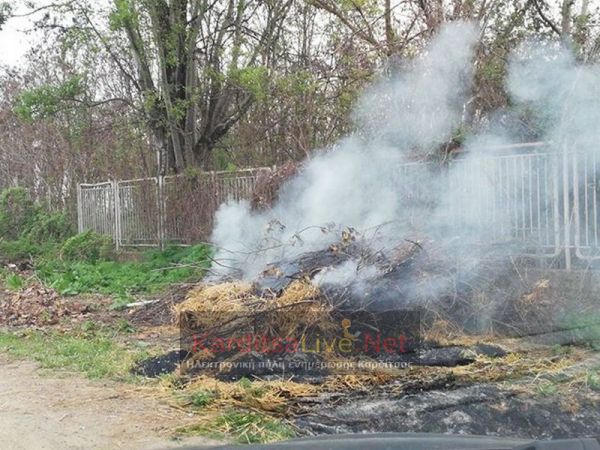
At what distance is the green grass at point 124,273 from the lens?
972 cm

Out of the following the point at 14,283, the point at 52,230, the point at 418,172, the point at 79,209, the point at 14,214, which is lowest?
the point at 14,283

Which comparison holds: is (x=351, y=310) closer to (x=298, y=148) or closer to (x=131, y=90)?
(x=298, y=148)

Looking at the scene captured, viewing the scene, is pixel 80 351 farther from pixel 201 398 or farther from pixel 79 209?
pixel 79 209

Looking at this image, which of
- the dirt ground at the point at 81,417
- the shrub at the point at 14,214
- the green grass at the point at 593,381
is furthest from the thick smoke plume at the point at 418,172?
the shrub at the point at 14,214

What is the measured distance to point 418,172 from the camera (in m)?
7.96

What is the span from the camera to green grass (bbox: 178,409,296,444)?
150 inches

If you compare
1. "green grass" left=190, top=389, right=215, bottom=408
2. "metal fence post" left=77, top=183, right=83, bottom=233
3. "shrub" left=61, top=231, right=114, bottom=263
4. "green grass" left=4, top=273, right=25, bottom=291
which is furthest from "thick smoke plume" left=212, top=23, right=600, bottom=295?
"metal fence post" left=77, top=183, right=83, bottom=233

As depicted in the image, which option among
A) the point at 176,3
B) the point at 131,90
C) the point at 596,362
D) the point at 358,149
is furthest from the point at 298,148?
the point at 596,362

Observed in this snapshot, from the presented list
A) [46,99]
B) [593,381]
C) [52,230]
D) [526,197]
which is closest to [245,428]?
[593,381]

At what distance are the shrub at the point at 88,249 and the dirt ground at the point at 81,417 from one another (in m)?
8.05

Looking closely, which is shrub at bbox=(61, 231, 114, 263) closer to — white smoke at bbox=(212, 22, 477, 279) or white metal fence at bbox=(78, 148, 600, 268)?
white smoke at bbox=(212, 22, 477, 279)

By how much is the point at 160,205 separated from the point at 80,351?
6.73 m

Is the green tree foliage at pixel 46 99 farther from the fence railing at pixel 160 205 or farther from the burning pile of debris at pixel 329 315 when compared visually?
the burning pile of debris at pixel 329 315

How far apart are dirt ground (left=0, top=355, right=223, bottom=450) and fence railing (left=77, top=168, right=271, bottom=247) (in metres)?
5.62
